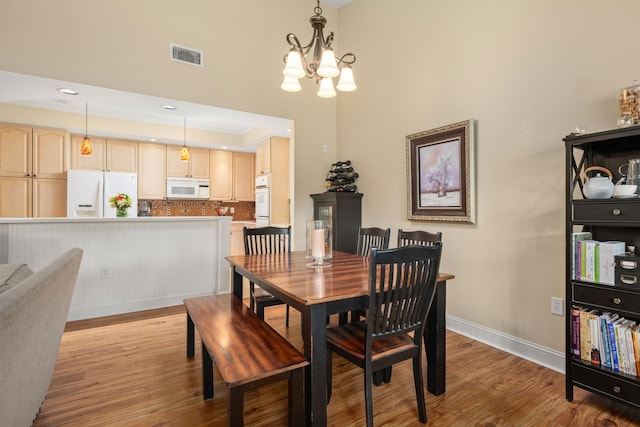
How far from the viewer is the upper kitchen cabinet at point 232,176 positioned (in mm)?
6289

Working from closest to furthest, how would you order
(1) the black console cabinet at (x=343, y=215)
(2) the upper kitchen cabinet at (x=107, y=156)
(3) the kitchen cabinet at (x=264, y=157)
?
1. (1) the black console cabinet at (x=343, y=215)
2. (2) the upper kitchen cabinet at (x=107, y=156)
3. (3) the kitchen cabinet at (x=264, y=157)

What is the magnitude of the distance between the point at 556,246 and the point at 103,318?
405cm

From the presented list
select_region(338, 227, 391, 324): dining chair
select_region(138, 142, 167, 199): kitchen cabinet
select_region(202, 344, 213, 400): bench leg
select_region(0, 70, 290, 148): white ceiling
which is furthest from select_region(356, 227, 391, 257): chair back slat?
select_region(138, 142, 167, 199): kitchen cabinet

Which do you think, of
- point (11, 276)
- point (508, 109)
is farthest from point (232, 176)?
point (508, 109)

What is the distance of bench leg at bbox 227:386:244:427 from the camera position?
4.09 feet

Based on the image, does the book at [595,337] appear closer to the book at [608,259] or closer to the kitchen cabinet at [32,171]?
the book at [608,259]

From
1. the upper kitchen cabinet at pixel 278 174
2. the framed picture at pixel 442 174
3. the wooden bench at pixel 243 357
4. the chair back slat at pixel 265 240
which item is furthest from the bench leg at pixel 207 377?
the upper kitchen cabinet at pixel 278 174

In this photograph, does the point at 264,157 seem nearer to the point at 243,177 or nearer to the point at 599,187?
the point at 243,177

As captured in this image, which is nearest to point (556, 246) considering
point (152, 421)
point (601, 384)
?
point (601, 384)

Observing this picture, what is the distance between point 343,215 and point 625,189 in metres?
2.51

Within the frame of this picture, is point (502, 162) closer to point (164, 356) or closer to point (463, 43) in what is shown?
point (463, 43)

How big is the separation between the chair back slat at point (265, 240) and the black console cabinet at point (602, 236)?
2128 millimetres

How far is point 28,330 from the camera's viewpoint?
3.65ft

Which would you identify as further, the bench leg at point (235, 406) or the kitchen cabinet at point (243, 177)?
the kitchen cabinet at point (243, 177)
